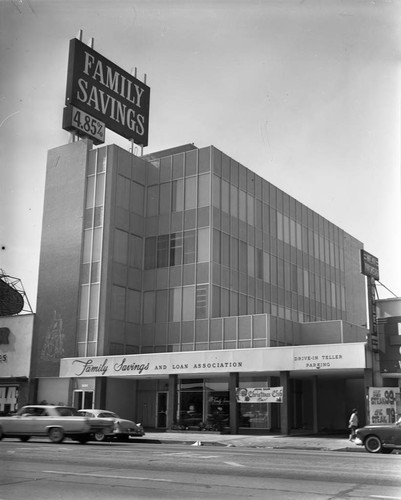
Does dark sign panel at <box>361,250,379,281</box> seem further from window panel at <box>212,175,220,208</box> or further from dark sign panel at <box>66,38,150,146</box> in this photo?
dark sign panel at <box>66,38,150,146</box>

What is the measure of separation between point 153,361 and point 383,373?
42.2 ft

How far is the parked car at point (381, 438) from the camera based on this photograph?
69.3 ft

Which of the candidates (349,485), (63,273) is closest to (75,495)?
(349,485)

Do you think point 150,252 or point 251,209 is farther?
point 251,209

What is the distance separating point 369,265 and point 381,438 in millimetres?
14364

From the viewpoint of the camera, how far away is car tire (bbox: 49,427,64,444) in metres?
23.2

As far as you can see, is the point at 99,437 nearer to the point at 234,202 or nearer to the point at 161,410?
the point at 161,410

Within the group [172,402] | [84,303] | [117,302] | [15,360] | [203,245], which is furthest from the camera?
[15,360]

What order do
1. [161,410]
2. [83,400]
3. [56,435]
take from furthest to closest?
[161,410] → [83,400] → [56,435]

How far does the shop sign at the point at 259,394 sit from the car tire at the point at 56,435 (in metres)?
13.0

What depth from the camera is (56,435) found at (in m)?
23.3

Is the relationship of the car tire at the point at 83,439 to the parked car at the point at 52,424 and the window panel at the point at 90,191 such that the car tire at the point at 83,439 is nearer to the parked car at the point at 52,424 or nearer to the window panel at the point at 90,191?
the parked car at the point at 52,424

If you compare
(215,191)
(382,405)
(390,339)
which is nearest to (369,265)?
(390,339)

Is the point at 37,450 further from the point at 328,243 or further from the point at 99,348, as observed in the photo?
the point at 328,243
